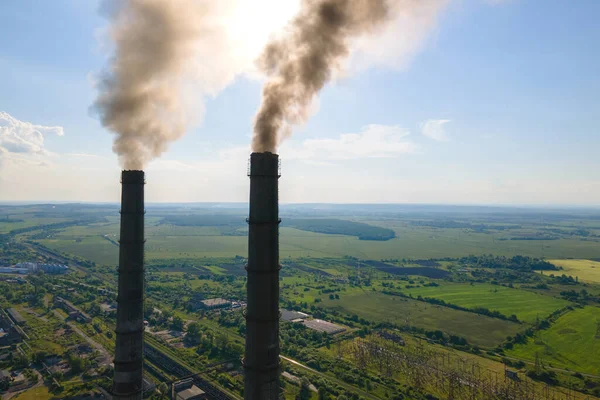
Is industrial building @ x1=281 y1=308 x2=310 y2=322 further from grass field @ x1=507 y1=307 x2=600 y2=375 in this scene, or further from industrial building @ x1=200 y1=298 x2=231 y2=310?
grass field @ x1=507 y1=307 x2=600 y2=375

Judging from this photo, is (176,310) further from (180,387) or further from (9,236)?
(9,236)

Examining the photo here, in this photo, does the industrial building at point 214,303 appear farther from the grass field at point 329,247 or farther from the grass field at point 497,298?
the grass field at point 329,247

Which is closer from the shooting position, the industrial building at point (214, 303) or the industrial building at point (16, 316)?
the industrial building at point (16, 316)

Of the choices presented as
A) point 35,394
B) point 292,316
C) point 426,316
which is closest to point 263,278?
point 35,394

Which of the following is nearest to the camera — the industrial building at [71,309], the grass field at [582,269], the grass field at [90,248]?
the industrial building at [71,309]

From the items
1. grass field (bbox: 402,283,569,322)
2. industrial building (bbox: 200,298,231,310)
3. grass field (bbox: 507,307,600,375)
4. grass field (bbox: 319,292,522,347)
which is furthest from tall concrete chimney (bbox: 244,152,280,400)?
grass field (bbox: 402,283,569,322)

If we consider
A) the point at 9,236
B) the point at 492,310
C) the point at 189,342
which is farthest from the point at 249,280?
the point at 9,236

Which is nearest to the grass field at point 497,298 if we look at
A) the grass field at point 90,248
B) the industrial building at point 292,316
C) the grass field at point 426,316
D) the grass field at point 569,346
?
the grass field at point 569,346
